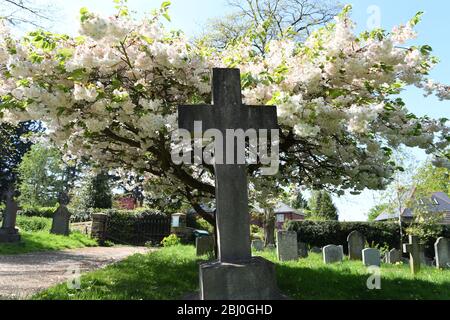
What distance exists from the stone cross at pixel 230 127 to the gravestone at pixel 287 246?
7.96 meters

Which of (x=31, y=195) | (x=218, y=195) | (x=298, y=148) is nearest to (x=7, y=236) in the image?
(x=298, y=148)

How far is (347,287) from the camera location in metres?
7.79

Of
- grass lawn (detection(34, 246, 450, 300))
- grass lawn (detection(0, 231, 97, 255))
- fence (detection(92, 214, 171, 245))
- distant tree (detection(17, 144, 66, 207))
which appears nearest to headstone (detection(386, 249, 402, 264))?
grass lawn (detection(34, 246, 450, 300))

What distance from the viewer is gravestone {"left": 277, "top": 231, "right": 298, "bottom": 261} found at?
12.9 m

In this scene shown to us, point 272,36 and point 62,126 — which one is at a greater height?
point 272,36

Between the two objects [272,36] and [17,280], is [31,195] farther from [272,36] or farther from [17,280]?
[17,280]

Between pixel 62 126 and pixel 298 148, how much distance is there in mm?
5220

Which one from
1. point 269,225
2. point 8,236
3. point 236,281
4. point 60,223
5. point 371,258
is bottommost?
point 371,258

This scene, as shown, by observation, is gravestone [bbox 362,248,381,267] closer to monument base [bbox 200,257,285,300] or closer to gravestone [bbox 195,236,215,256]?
gravestone [bbox 195,236,215,256]

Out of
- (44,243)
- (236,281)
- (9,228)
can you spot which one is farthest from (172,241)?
(236,281)

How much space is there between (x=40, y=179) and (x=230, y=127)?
48.0 m

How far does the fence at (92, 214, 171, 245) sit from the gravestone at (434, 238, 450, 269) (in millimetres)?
17035

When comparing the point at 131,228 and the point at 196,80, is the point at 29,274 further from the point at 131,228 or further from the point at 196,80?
the point at 131,228

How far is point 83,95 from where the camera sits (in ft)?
20.0
